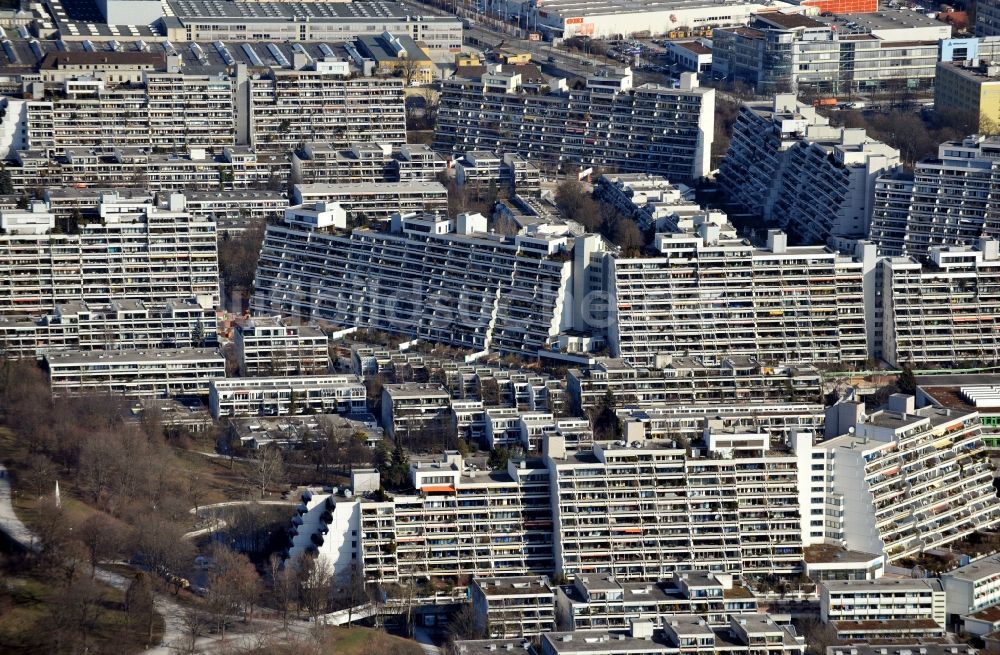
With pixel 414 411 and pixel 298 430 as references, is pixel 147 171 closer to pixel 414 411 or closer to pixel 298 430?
pixel 298 430

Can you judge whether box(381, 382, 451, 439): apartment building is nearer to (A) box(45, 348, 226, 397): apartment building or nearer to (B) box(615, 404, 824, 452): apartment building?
(B) box(615, 404, 824, 452): apartment building

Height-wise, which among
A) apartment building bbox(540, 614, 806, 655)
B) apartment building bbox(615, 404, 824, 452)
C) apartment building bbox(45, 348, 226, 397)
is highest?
apartment building bbox(615, 404, 824, 452)

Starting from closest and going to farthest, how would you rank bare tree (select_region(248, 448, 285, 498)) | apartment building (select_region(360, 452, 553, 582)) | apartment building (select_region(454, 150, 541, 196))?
1. apartment building (select_region(360, 452, 553, 582))
2. bare tree (select_region(248, 448, 285, 498))
3. apartment building (select_region(454, 150, 541, 196))

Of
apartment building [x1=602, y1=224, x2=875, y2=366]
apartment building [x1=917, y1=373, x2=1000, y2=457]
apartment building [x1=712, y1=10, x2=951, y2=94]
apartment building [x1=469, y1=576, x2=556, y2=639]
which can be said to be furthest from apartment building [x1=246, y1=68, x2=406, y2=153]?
apartment building [x1=469, y1=576, x2=556, y2=639]

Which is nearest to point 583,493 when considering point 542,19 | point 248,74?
point 248,74

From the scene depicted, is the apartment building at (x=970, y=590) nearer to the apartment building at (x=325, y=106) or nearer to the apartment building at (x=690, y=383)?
the apartment building at (x=690, y=383)

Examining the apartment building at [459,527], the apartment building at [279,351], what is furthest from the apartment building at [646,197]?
the apartment building at [459,527]
